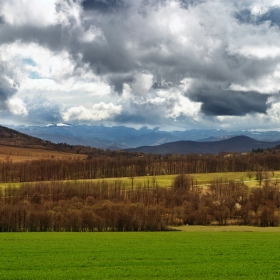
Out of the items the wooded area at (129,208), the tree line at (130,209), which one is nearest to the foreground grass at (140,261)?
the tree line at (130,209)

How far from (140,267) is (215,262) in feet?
20.9

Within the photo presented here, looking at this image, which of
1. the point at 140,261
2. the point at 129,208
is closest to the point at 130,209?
the point at 129,208

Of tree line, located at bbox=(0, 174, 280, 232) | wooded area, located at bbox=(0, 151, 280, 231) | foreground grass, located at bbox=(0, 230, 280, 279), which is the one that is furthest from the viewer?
wooded area, located at bbox=(0, 151, 280, 231)

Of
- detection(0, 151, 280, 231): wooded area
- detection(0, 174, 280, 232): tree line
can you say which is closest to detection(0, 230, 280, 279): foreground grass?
detection(0, 174, 280, 232): tree line

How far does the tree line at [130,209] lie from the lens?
7262cm

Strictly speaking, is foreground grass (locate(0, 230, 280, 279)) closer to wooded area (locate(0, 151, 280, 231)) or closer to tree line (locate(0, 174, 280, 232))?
tree line (locate(0, 174, 280, 232))

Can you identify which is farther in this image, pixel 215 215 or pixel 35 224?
pixel 215 215

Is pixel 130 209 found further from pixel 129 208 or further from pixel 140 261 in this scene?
pixel 140 261

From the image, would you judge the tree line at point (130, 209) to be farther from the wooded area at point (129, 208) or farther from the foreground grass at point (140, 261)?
the foreground grass at point (140, 261)

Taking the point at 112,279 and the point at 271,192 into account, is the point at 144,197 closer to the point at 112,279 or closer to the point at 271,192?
the point at 271,192

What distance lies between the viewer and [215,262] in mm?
28125

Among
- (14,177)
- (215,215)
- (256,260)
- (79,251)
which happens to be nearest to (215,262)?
(256,260)

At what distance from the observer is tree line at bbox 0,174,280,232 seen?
7262 centimetres

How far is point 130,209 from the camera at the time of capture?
7881cm
